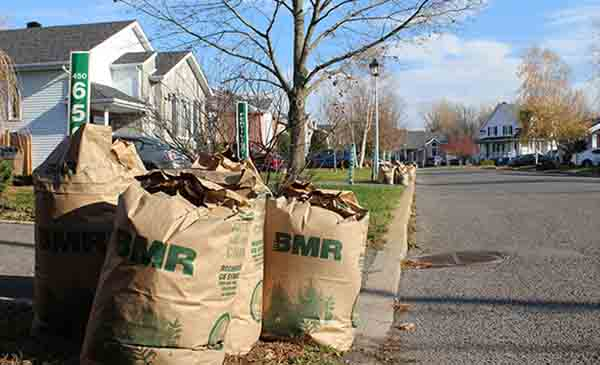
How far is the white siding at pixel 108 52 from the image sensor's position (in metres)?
25.5

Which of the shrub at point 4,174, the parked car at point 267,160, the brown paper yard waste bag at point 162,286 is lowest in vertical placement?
the brown paper yard waste bag at point 162,286

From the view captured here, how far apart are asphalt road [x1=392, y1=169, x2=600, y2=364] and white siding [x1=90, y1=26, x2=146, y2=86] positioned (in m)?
18.4

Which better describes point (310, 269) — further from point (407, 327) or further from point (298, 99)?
point (298, 99)

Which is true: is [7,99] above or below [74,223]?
above

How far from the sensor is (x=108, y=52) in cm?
2647

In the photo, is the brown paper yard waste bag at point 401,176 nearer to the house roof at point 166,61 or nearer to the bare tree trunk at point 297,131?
the house roof at point 166,61

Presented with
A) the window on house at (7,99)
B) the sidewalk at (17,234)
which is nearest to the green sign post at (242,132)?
the sidewalk at (17,234)

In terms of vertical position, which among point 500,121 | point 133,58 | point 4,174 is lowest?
point 4,174

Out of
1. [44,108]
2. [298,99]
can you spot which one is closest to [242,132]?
[298,99]

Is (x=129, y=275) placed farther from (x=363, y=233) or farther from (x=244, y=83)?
(x=244, y=83)

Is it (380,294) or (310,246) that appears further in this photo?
(380,294)

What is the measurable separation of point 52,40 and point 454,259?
2269cm

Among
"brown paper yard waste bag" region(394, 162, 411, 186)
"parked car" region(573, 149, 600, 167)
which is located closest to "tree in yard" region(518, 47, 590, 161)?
"parked car" region(573, 149, 600, 167)

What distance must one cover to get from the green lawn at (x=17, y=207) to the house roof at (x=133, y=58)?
1293 centimetres
